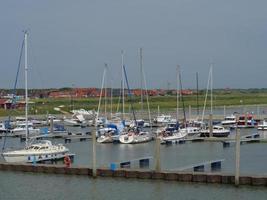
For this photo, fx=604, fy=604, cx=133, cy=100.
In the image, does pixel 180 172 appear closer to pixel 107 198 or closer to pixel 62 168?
pixel 107 198

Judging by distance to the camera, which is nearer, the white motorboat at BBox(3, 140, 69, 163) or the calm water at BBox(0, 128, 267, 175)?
the white motorboat at BBox(3, 140, 69, 163)

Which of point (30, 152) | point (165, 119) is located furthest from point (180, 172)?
point (165, 119)

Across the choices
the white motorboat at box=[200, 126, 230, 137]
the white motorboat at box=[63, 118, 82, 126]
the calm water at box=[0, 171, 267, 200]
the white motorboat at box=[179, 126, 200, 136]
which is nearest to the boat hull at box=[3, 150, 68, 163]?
the calm water at box=[0, 171, 267, 200]

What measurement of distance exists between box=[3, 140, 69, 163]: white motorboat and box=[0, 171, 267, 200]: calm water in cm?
675

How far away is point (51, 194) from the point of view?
3603 centimetres

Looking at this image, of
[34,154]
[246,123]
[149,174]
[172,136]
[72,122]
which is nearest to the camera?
[149,174]

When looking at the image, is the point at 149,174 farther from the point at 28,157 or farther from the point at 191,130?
the point at 191,130

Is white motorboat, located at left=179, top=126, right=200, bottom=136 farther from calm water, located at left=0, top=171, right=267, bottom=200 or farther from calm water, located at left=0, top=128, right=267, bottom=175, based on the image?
calm water, located at left=0, top=171, right=267, bottom=200

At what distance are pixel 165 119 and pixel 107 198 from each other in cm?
6141

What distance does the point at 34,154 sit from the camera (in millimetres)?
47281

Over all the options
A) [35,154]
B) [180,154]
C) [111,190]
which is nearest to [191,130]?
[180,154]

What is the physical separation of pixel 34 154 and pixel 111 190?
12.9 meters

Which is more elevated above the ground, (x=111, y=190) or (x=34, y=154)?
(x=34, y=154)

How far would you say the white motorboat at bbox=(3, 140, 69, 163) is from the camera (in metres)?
47.1
